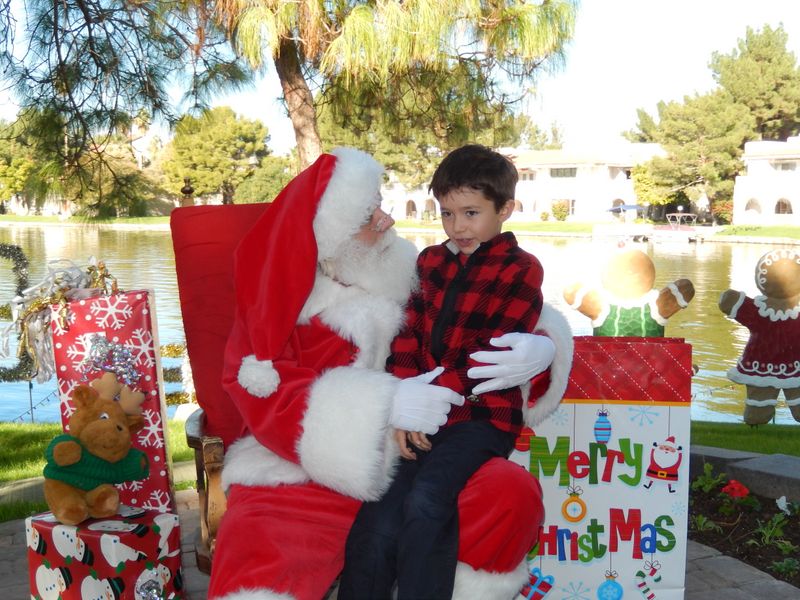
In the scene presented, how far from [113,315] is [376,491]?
3.94ft

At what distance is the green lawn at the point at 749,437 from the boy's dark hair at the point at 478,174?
2.27 metres

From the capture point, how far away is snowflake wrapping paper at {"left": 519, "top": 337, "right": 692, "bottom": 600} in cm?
235

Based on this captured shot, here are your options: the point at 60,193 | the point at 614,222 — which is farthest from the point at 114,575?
the point at 614,222

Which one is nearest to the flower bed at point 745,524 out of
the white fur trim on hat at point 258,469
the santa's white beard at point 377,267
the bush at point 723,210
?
the santa's white beard at point 377,267

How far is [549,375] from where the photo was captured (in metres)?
2.26

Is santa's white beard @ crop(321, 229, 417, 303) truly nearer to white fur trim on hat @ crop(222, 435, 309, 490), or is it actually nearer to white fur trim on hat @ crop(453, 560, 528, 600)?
white fur trim on hat @ crop(222, 435, 309, 490)

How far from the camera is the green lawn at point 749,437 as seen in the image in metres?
4.08

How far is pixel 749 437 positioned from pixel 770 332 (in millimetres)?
691

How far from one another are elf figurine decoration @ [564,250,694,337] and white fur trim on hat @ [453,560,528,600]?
204 cm

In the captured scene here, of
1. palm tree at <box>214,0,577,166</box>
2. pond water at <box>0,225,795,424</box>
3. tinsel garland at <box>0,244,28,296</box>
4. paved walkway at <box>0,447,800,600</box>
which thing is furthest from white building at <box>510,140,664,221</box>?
paved walkway at <box>0,447,800,600</box>

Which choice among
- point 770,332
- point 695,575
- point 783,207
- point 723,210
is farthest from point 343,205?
point 783,207

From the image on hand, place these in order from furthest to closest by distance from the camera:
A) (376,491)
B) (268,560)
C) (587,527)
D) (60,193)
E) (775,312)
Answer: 1. (60,193)
2. (775,312)
3. (587,527)
4. (376,491)
5. (268,560)

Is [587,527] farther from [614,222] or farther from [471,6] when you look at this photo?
[614,222]

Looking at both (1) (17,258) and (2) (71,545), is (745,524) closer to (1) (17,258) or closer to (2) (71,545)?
(2) (71,545)
